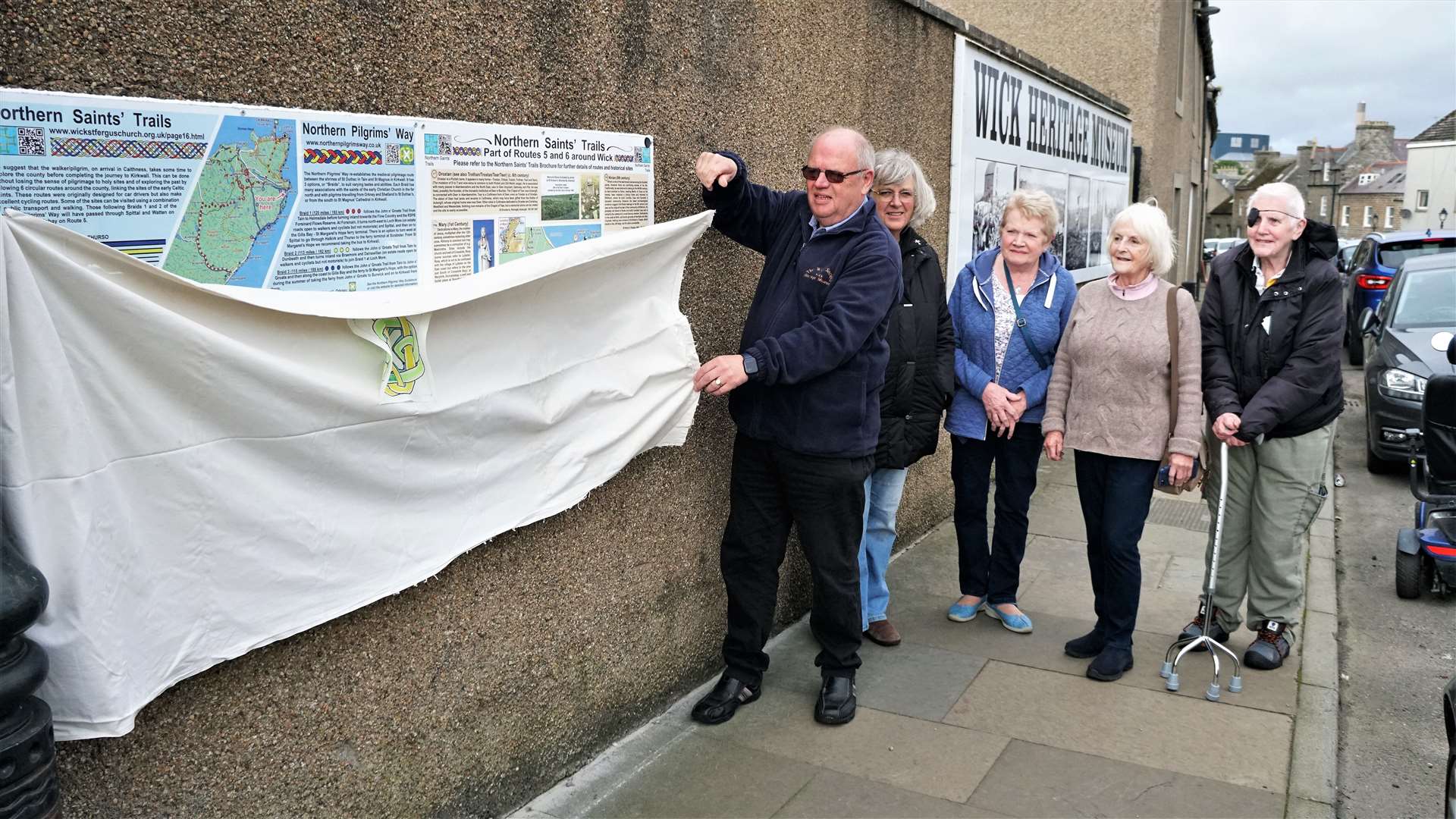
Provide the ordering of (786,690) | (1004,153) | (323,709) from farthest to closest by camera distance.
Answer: (1004,153), (786,690), (323,709)

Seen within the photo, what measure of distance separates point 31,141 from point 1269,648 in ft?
15.5

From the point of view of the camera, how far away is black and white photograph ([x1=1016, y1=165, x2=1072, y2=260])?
806cm

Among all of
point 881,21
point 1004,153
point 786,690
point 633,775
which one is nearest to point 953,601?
point 786,690

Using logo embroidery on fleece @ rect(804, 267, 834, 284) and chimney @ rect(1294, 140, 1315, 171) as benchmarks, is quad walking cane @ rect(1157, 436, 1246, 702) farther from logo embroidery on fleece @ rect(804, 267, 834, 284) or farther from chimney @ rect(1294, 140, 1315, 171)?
chimney @ rect(1294, 140, 1315, 171)

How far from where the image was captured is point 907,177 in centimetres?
466

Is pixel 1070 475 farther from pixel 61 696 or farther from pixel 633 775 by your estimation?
pixel 61 696

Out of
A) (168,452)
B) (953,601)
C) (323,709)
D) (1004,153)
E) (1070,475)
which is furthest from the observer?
(1070,475)

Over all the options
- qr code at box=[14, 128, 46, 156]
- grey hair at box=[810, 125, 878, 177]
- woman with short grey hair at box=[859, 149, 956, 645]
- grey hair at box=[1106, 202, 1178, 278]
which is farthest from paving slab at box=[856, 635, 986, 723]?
qr code at box=[14, 128, 46, 156]

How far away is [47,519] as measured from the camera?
6.67 feet

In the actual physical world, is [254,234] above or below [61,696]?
above

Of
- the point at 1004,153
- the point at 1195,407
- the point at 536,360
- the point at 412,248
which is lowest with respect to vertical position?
the point at 1195,407

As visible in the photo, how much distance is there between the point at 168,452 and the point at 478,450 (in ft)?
3.16

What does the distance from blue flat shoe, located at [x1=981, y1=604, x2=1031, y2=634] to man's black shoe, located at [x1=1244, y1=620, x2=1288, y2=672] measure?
2.98 ft

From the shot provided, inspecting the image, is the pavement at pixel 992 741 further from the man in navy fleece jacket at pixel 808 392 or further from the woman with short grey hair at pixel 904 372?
the woman with short grey hair at pixel 904 372
